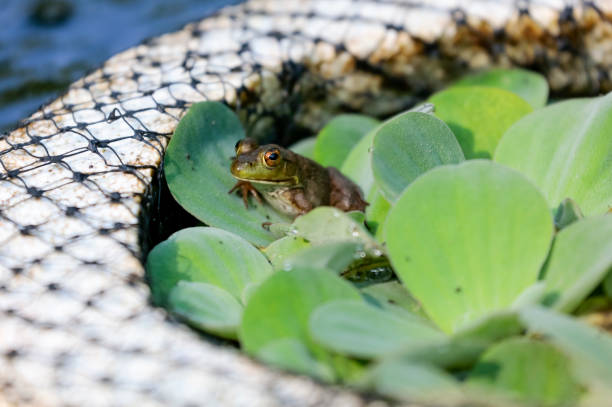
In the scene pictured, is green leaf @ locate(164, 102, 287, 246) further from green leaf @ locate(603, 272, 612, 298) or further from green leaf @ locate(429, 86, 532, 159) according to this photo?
green leaf @ locate(603, 272, 612, 298)

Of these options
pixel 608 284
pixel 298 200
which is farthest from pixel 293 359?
pixel 298 200

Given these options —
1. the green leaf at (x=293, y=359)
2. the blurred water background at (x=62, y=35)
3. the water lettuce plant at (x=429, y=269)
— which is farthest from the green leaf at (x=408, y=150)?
the blurred water background at (x=62, y=35)

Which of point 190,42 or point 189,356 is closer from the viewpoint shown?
point 189,356

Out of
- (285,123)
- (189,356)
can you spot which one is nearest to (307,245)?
(189,356)

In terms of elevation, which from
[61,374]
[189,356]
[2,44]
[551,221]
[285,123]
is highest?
[2,44]

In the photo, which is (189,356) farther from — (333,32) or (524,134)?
(333,32)

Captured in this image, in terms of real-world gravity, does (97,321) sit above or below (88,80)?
below
